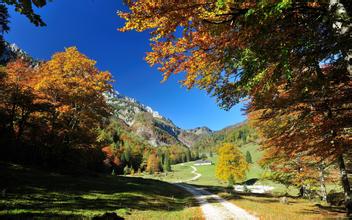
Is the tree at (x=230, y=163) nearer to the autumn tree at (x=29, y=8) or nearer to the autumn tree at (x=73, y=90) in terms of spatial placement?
the autumn tree at (x=73, y=90)

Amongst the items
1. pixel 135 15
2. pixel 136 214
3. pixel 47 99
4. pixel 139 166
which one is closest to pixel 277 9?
pixel 135 15

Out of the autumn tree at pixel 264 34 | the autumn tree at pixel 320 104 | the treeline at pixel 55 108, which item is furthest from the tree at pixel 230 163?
the autumn tree at pixel 264 34

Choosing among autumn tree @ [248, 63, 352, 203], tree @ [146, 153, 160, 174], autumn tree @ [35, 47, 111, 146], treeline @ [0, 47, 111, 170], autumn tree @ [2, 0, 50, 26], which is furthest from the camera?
tree @ [146, 153, 160, 174]

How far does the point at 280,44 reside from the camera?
6242 millimetres

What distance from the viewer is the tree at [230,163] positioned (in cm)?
5134

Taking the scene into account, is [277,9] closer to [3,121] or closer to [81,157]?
[81,157]

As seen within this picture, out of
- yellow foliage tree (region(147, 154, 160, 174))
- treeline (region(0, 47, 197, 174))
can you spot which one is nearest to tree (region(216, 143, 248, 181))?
treeline (region(0, 47, 197, 174))

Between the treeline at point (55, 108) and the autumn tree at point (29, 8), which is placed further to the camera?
the treeline at point (55, 108)

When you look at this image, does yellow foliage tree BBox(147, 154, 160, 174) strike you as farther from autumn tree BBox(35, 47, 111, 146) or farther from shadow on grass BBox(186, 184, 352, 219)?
autumn tree BBox(35, 47, 111, 146)

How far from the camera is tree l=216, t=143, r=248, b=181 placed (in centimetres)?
5134

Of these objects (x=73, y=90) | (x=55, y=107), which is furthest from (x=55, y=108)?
(x=73, y=90)

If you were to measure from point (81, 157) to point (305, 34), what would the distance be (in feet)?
98.6

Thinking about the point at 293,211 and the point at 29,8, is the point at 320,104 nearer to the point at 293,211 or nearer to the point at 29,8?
the point at 29,8

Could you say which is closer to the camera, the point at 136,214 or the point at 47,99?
the point at 136,214
